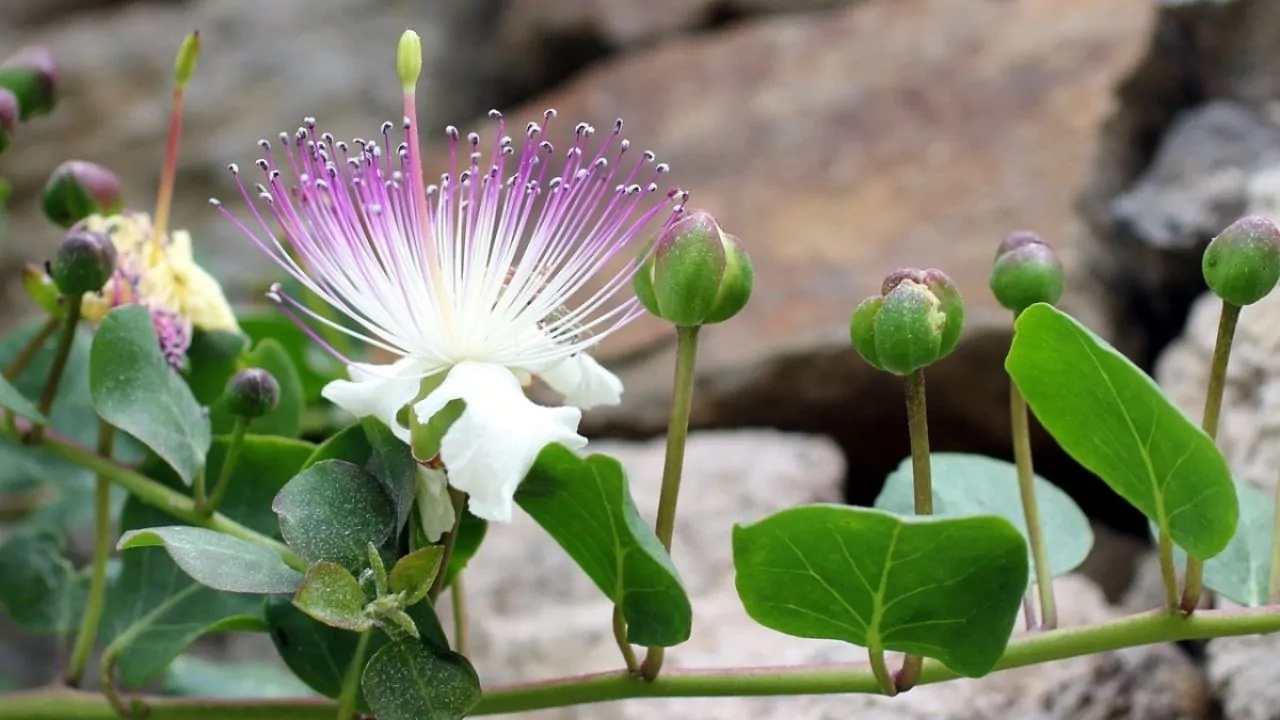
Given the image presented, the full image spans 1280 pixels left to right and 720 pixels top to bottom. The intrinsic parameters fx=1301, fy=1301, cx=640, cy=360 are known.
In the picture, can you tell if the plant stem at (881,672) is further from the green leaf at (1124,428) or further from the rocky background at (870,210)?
the rocky background at (870,210)

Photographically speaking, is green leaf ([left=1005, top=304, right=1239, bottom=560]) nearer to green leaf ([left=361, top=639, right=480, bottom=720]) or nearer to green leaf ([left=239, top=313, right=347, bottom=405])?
green leaf ([left=361, top=639, right=480, bottom=720])

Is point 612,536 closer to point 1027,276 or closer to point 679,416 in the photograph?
point 679,416

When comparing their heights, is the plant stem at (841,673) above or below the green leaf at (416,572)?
below

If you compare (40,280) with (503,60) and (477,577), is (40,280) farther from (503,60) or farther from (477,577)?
(503,60)

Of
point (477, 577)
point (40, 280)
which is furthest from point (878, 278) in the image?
point (40, 280)

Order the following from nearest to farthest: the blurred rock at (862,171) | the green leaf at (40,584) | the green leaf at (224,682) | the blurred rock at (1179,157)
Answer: the green leaf at (40,584) < the green leaf at (224,682) < the blurred rock at (1179,157) < the blurred rock at (862,171)

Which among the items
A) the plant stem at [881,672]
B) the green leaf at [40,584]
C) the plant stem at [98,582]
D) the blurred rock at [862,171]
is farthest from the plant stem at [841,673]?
the blurred rock at [862,171]
